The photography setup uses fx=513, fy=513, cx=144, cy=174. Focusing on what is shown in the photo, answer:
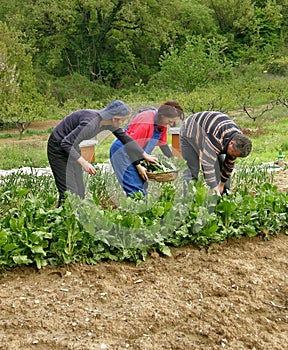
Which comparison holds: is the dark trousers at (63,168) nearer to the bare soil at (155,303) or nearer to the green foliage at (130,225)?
the green foliage at (130,225)

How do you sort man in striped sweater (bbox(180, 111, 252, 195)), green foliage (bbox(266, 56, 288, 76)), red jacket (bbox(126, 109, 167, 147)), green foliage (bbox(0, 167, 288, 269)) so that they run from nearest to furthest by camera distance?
green foliage (bbox(0, 167, 288, 269)) < man in striped sweater (bbox(180, 111, 252, 195)) < red jacket (bbox(126, 109, 167, 147)) < green foliage (bbox(266, 56, 288, 76))

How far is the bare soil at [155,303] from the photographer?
3.04 metres

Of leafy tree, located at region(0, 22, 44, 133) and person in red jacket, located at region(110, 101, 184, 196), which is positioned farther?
leafy tree, located at region(0, 22, 44, 133)

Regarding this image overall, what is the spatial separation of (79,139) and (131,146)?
54cm

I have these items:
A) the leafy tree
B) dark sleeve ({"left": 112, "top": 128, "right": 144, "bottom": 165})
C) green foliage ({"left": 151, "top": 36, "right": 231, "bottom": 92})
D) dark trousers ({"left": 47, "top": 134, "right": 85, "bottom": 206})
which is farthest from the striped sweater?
green foliage ({"left": 151, "top": 36, "right": 231, "bottom": 92})

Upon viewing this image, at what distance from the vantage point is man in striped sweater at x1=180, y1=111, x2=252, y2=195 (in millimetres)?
4422

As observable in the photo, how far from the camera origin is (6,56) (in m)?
17.6

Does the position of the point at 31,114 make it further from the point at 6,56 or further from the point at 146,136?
the point at 146,136

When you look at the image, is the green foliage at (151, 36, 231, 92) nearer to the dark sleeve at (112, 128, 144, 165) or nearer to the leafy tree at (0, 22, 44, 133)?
the leafy tree at (0, 22, 44, 133)

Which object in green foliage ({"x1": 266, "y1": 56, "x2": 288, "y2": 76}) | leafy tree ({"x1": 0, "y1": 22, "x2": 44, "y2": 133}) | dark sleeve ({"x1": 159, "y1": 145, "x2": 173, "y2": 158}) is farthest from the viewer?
green foliage ({"x1": 266, "y1": 56, "x2": 288, "y2": 76})

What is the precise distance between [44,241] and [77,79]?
21.4 m

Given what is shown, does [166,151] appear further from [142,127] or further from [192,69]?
[192,69]

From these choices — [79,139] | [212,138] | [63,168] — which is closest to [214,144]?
[212,138]

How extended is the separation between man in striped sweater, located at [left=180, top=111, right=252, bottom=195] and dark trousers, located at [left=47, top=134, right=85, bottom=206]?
3.76ft
